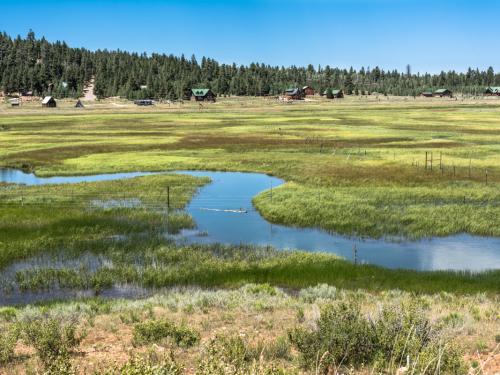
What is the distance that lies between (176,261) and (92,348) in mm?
12337

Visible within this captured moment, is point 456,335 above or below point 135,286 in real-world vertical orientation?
above

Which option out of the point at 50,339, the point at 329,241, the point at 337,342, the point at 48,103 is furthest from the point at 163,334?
the point at 48,103

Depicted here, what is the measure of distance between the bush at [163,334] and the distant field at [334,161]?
19.6 meters

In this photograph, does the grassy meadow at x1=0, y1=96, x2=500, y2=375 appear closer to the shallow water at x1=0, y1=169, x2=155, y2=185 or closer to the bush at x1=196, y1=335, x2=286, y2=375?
the bush at x1=196, y1=335, x2=286, y2=375

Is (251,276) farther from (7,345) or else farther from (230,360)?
(7,345)

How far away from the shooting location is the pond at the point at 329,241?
26703 millimetres

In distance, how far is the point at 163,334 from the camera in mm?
14109

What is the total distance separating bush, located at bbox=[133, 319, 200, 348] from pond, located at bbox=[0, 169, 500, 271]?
1448cm

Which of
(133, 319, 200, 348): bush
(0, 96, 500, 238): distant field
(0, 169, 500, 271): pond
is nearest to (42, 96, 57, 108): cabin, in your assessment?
(0, 96, 500, 238): distant field

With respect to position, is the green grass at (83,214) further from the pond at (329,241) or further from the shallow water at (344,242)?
the shallow water at (344,242)

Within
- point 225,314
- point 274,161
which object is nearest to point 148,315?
point 225,314

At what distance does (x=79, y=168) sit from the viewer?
5603 cm

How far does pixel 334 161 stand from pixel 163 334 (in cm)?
4479

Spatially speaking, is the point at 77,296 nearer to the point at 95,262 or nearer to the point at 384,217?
the point at 95,262
